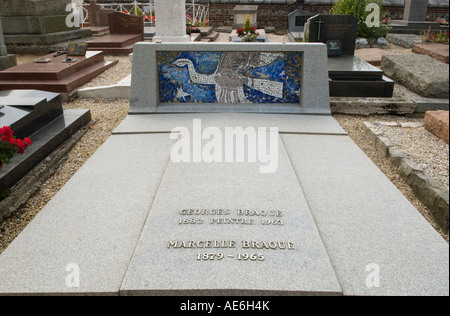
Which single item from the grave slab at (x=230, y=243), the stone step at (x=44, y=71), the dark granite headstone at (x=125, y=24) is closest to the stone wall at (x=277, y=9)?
the dark granite headstone at (x=125, y=24)

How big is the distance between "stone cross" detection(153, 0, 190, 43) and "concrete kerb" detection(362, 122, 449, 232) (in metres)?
5.81

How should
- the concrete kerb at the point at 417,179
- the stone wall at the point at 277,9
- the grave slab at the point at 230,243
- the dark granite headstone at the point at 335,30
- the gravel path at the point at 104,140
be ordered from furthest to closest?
the stone wall at the point at 277,9 → the dark granite headstone at the point at 335,30 → the gravel path at the point at 104,140 → the concrete kerb at the point at 417,179 → the grave slab at the point at 230,243

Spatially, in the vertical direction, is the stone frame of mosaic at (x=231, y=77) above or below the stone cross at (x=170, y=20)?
below

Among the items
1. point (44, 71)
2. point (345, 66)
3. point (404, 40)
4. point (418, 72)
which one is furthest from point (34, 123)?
point (404, 40)

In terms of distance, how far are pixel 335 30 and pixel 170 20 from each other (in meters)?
3.74

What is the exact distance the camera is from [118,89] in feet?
23.1

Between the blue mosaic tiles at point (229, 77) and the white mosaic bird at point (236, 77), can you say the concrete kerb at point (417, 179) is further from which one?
the white mosaic bird at point (236, 77)

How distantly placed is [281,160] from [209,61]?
224 cm

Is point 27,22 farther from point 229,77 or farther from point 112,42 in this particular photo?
point 229,77

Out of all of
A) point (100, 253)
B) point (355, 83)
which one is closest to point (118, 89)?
point (355, 83)

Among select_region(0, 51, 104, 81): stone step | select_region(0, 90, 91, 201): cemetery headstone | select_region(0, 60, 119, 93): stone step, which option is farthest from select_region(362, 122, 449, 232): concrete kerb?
select_region(0, 51, 104, 81): stone step

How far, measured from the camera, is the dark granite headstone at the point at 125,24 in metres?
12.5

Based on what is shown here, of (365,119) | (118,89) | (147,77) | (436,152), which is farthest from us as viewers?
(118,89)
